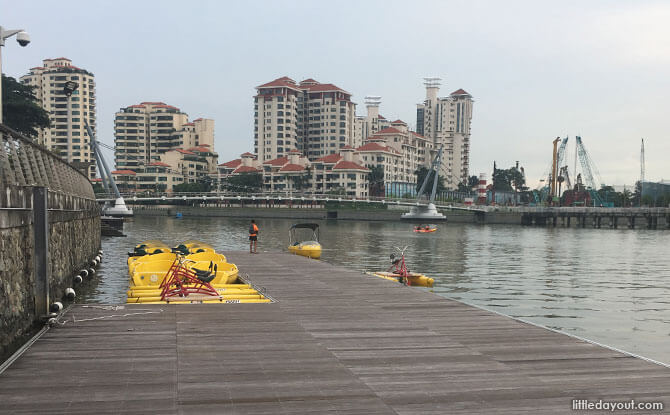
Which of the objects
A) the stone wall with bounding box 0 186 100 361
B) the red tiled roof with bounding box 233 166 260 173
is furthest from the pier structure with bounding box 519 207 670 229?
the stone wall with bounding box 0 186 100 361

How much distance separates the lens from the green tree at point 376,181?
7333 inches

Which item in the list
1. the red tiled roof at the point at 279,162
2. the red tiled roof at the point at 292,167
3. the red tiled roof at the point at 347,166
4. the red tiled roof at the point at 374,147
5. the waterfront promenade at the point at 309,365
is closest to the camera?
the waterfront promenade at the point at 309,365

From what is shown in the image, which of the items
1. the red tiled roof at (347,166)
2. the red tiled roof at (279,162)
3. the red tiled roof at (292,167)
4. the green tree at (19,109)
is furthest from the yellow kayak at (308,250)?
the red tiled roof at (279,162)

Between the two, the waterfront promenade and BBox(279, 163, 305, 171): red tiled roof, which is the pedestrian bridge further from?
the waterfront promenade

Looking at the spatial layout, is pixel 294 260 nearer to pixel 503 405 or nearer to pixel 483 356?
pixel 483 356

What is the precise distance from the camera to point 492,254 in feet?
195

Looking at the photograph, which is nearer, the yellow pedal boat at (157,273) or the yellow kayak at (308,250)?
the yellow pedal boat at (157,273)

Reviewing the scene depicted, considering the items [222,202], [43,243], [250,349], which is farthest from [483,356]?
[222,202]

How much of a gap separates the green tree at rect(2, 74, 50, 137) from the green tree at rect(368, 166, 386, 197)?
117375 millimetres

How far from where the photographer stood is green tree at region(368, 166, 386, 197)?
186250 mm

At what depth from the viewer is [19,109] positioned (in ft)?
248

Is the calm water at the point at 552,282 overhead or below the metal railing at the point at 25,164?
below

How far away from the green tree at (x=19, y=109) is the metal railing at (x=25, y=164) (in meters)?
57.0

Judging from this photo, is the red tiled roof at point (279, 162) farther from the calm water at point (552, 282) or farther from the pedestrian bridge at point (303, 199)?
the calm water at point (552, 282)
